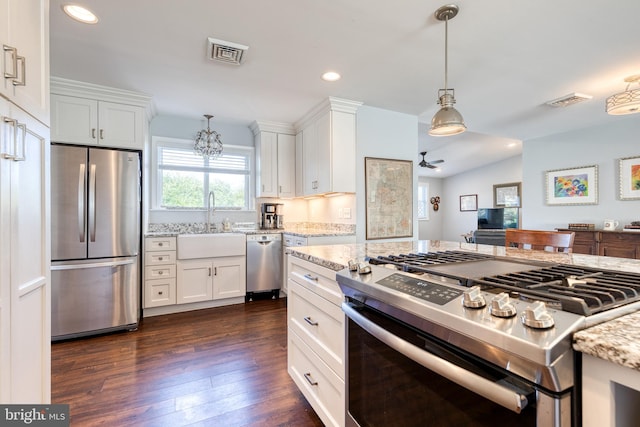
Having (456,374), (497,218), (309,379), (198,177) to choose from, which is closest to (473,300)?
(456,374)

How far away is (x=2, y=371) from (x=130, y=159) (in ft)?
7.78

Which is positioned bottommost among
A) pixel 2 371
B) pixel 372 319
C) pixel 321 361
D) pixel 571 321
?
pixel 321 361

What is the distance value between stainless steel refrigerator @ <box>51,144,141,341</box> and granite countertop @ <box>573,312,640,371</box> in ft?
10.9

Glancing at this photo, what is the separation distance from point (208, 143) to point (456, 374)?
3.87 m

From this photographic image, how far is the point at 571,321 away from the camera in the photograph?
570mm

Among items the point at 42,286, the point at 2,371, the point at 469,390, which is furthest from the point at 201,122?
the point at 469,390

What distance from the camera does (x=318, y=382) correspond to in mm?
1500

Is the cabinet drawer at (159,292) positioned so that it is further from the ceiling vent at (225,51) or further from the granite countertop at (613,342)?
the granite countertop at (613,342)

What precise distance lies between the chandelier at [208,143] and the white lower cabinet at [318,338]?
8.58 feet

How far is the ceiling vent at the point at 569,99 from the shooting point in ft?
10.4

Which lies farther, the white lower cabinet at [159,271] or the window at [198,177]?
the window at [198,177]

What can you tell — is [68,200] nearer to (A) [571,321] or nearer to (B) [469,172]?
(A) [571,321]

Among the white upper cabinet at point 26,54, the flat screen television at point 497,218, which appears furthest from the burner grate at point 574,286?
the flat screen television at point 497,218

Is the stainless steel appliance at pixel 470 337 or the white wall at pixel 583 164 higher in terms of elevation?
the white wall at pixel 583 164
